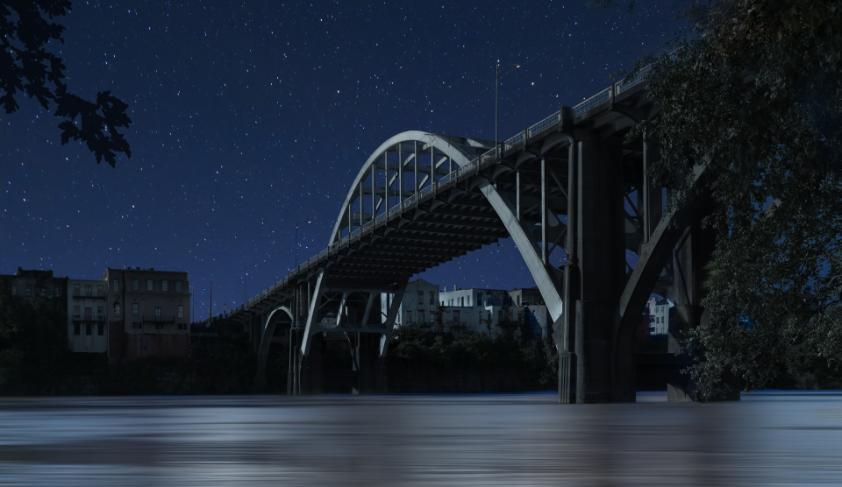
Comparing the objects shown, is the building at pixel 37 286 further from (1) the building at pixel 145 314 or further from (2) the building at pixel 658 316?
(2) the building at pixel 658 316

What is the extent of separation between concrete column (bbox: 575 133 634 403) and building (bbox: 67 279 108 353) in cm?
9110

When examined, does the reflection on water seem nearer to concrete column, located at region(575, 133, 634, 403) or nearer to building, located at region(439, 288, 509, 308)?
concrete column, located at region(575, 133, 634, 403)

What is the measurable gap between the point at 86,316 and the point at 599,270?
302 feet

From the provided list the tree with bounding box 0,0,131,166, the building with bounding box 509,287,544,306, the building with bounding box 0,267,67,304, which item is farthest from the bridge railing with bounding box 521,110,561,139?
the building with bounding box 509,287,544,306

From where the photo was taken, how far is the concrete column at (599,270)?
139ft

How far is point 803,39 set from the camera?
1814 cm

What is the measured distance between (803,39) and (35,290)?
115695mm

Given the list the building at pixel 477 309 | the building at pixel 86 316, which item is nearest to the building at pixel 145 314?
the building at pixel 86 316

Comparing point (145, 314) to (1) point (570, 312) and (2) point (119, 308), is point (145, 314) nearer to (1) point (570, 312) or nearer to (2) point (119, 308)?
(2) point (119, 308)

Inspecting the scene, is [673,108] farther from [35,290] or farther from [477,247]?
[35,290]

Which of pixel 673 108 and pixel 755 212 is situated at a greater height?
pixel 673 108

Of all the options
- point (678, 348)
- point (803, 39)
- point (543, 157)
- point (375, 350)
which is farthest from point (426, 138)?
point (803, 39)

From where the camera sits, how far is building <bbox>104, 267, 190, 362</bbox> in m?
125

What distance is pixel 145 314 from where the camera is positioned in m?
128
